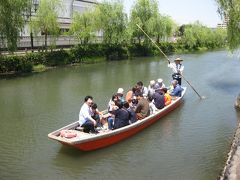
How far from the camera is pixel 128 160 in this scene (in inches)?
439

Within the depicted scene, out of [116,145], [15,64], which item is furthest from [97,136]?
[15,64]

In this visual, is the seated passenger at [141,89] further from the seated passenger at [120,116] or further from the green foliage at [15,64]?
the green foliage at [15,64]

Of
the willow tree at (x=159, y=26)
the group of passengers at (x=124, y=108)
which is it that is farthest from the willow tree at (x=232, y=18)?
the willow tree at (x=159, y=26)

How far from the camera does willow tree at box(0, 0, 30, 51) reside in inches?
1080

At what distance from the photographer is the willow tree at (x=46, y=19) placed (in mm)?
35000

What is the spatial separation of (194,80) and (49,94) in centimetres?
1120

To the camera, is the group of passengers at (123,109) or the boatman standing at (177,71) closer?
the group of passengers at (123,109)

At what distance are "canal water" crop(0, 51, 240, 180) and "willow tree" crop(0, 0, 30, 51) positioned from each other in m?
5.94

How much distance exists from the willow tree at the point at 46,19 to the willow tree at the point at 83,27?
587 centimetres

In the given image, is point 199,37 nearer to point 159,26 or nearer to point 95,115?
point 159,26

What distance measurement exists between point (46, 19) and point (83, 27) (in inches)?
312

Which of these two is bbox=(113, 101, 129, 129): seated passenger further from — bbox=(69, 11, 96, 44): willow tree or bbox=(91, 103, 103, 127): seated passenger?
bbox=(69, 11, 96, 44): willow tree

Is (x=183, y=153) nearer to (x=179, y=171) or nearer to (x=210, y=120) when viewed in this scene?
(x=179, y=171)

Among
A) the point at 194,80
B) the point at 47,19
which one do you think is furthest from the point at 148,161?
the point at 47,19
